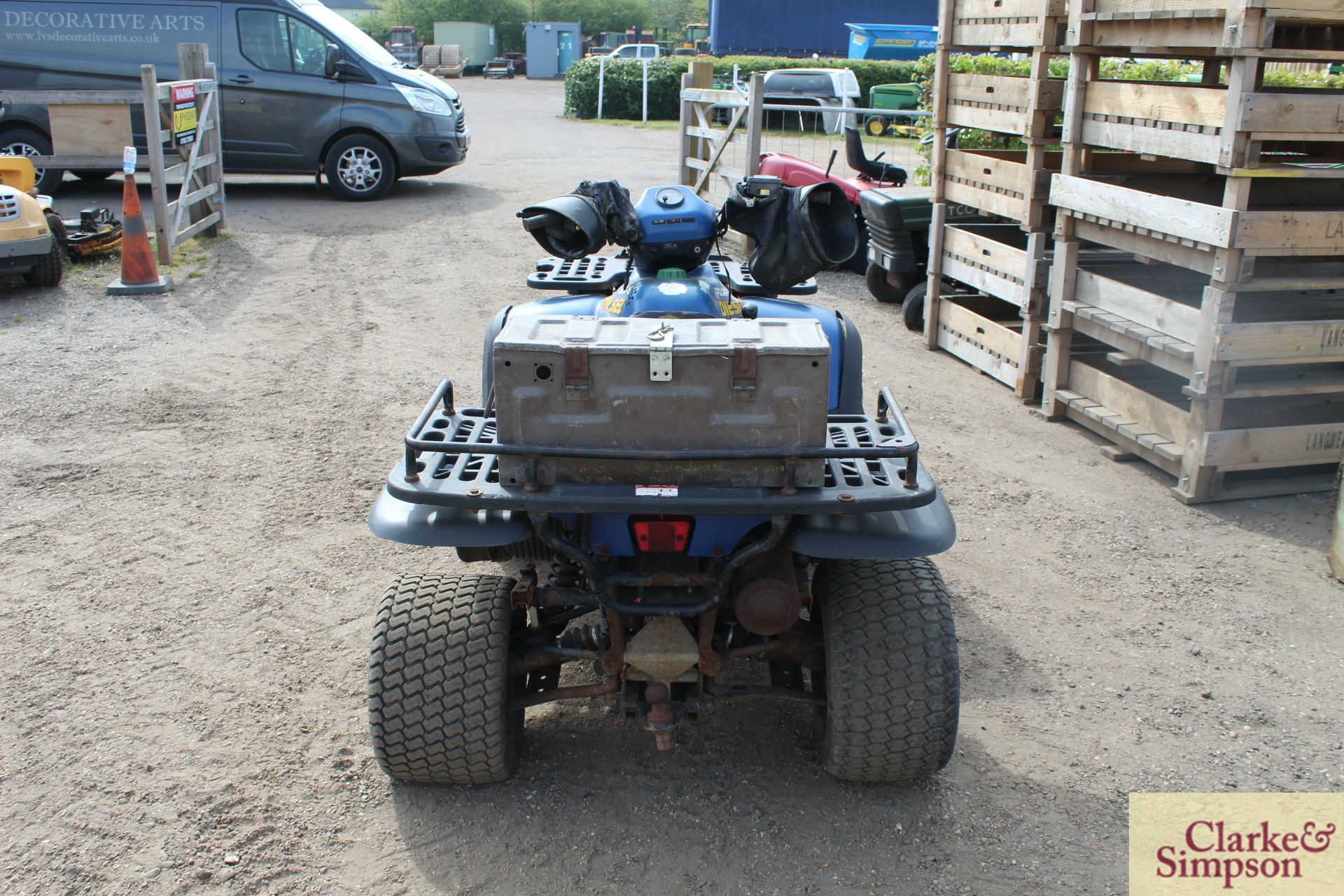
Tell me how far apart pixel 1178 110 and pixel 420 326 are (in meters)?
5.27

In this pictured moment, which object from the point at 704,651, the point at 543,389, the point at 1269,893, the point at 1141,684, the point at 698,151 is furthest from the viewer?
the point at 698,151

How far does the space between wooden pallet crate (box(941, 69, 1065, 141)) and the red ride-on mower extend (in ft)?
7.05

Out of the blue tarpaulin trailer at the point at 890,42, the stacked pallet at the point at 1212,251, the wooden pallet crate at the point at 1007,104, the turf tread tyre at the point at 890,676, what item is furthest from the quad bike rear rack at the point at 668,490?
the blue tarpaulin trailer at the point at 890,42

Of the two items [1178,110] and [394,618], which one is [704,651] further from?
[1178,110]

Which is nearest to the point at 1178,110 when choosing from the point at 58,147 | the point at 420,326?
the point at 420,326

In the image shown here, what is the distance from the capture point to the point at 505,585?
3.24 m

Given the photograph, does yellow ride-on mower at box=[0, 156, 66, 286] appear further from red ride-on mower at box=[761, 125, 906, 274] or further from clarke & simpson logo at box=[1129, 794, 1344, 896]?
clarke & simpson logo at box=[1129, 794, 1344, 896]

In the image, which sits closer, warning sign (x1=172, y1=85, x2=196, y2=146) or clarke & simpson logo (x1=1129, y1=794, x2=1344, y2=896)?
clarke & simpson logo (x1=1129, y1=794, x2=1344, y2=896)

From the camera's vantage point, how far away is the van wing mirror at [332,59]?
504 inches

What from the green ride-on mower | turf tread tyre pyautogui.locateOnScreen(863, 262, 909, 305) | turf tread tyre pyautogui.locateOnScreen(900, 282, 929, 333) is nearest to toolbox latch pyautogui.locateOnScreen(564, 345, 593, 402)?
turf tread tyre pyautogui.locateOnScreen(900, 282, 929, 333)

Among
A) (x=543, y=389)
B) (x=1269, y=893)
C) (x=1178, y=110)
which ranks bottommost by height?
(x=1269, y=893)

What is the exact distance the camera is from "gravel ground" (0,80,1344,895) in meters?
3.04

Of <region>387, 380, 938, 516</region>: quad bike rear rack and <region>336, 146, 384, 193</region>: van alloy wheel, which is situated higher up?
<region>336, 146, 384, 193</region>: van alloy wheel

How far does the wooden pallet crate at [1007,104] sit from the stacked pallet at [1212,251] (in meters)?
0.37
